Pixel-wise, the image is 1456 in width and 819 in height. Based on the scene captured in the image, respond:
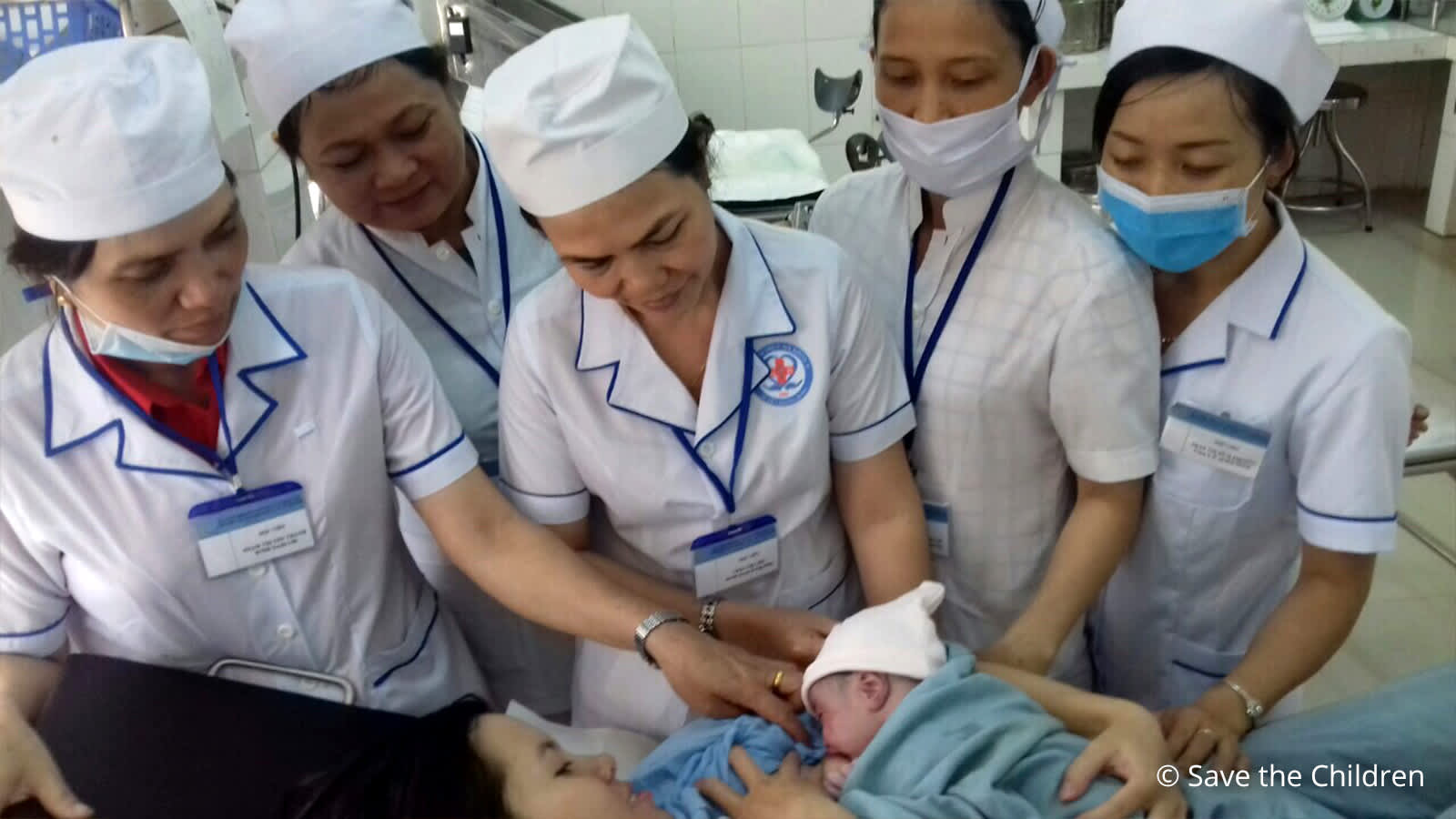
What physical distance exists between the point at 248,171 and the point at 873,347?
1.35 metres

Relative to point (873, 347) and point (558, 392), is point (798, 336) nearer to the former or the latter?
point (873, 347)

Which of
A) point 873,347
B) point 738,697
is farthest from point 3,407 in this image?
point 873,347

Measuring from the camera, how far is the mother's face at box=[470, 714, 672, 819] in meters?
1.23

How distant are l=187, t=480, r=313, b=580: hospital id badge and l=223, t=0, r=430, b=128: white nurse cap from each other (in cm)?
56

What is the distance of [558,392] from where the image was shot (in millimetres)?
1396

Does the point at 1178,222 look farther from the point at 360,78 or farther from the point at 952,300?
the point at 360,78

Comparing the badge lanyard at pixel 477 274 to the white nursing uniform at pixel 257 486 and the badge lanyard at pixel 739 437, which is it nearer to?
the white nursing uniform at pixel 257 486

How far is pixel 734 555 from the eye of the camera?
1450 mm

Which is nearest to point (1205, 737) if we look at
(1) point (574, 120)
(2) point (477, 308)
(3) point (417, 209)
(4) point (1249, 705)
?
(4) point (1249, 705)

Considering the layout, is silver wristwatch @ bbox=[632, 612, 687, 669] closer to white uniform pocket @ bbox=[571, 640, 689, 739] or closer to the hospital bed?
white uniform pocket @ bbox=[571, 640, 689, 739]

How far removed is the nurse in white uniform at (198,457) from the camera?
1146 millimetres

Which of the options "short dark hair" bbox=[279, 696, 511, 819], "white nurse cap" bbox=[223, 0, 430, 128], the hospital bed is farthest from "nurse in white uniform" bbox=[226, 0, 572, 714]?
the hospital bed

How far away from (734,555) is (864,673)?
246 millimetres

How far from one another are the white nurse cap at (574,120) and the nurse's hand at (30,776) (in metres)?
0.79
